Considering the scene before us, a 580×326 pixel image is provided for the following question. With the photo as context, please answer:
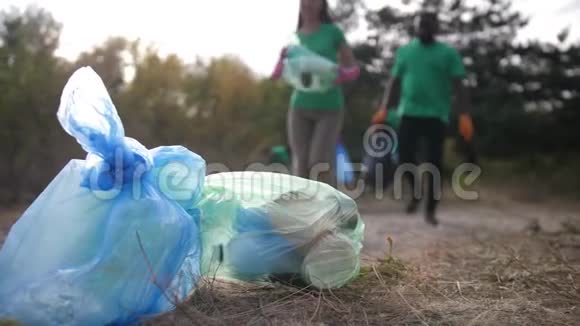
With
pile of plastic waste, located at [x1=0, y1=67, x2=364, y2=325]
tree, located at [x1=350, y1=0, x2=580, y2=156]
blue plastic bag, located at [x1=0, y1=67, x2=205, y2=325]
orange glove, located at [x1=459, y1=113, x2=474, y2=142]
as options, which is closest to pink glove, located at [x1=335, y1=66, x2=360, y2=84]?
orange glove, located at [x1=459, y1=113, x2=474, y2=142]

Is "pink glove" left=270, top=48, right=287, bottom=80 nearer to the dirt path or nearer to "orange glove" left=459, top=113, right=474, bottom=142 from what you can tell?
the dirt path

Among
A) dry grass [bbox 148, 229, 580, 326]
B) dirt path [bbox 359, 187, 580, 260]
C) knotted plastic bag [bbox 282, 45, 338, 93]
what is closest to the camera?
dry grass [bbox 148, 229, 580, 326]

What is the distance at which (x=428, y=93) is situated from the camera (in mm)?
4012

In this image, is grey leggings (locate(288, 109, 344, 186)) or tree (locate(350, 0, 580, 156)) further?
tree (locate(350, 0, 580, 156))

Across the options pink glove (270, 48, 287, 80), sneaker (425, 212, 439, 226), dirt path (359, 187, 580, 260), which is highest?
pink glove (270, 48, 287, 80)

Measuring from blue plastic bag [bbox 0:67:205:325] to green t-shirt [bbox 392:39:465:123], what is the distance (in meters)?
2.62

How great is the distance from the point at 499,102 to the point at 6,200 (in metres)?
7.39

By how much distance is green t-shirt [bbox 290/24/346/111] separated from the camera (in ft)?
11.5

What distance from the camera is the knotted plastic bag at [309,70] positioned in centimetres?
341

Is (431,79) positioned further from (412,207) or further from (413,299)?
(413,299)

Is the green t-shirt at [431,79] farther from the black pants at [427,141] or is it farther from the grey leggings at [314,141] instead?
the grey leggings at [314,141]

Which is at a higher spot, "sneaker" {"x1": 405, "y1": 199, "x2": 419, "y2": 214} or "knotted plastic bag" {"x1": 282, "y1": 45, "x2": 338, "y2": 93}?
"knotted plastic bag" {"x1": 282, "y1": 45, "x2": 338, "y2": 93}

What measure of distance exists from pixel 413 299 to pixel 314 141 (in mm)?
1733

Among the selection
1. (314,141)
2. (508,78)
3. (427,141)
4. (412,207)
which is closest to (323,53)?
(314,141)
